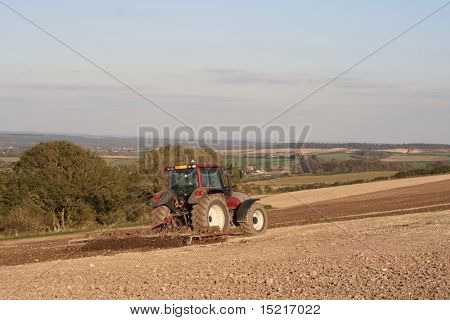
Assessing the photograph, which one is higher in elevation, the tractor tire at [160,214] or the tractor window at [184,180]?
the tractor window at [184,180]

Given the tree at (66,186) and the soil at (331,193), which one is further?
the soil at (331,193)

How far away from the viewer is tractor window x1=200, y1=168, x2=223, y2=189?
17000 mm

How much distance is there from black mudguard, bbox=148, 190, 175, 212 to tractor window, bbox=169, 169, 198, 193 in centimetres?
26

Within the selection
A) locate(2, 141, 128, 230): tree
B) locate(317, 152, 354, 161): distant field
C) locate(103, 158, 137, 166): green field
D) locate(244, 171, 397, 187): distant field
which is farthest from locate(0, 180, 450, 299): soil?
Result: locate(317, 152, 354, 161): distant field

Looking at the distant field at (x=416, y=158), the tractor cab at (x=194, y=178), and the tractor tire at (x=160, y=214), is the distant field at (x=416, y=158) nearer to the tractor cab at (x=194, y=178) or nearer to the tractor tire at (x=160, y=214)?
the tractor cab at (x=194, y=178)

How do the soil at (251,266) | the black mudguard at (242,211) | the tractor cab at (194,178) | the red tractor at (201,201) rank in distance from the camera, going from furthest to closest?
the black mudguard at (242,211), the tractor cab at (194,178), the red tractor at (201,201), the soil at (251,266)

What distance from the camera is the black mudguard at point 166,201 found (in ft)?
55.5

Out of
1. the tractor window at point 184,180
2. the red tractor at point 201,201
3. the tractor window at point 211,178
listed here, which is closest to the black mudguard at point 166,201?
the red tractor at point 201,201

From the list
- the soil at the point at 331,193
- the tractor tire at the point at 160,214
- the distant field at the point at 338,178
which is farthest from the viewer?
the distant field at the point at 338,178

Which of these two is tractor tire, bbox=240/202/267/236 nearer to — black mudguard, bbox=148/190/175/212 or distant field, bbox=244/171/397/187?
black mudguard, bbox=148/190/175/212

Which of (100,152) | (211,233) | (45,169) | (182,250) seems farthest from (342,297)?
(100,152)

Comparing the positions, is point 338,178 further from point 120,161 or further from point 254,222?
point 254,222

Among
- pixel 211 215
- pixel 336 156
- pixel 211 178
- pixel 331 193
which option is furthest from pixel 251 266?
pixel 336 156

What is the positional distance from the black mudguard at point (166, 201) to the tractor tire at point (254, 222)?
1.85m
